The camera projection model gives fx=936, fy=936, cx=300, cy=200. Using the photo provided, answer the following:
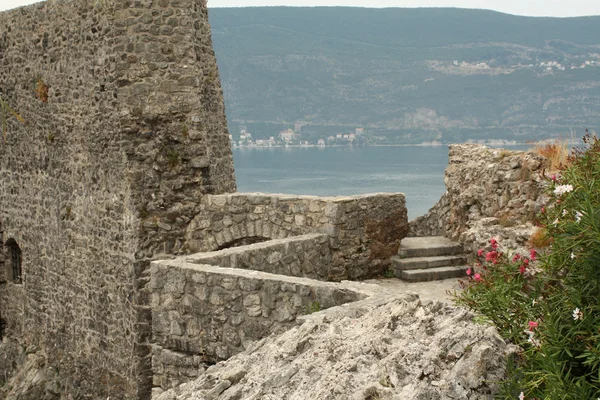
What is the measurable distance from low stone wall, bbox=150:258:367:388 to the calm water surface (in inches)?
1148

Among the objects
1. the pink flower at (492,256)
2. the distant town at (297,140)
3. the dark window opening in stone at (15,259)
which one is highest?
the pink flower at (492,256)

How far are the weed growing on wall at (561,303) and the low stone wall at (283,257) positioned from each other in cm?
507

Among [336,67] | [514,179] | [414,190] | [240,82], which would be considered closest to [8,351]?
[514,179]

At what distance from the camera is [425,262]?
13.7m

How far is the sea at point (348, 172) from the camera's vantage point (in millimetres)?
54406

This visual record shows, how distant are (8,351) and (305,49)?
101041mm

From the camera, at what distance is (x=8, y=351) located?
62.9 ft

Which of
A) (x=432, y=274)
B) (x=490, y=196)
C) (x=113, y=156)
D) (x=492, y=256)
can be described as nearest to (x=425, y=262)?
(x=432, y=274)

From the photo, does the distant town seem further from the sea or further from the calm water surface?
the calm water surface

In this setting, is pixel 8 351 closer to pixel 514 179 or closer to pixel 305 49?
pixel 514 179

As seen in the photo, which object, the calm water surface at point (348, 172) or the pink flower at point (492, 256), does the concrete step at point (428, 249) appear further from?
the calm water surface at point (348, 172)

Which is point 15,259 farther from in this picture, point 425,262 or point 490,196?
point 490,196

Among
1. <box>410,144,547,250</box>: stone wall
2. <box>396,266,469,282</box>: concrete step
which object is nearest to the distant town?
<box>410,144,547,250</box>: stone wall

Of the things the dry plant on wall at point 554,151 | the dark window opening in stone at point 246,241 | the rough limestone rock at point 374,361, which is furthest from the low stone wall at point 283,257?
the dry plant on wall at point 554,151
